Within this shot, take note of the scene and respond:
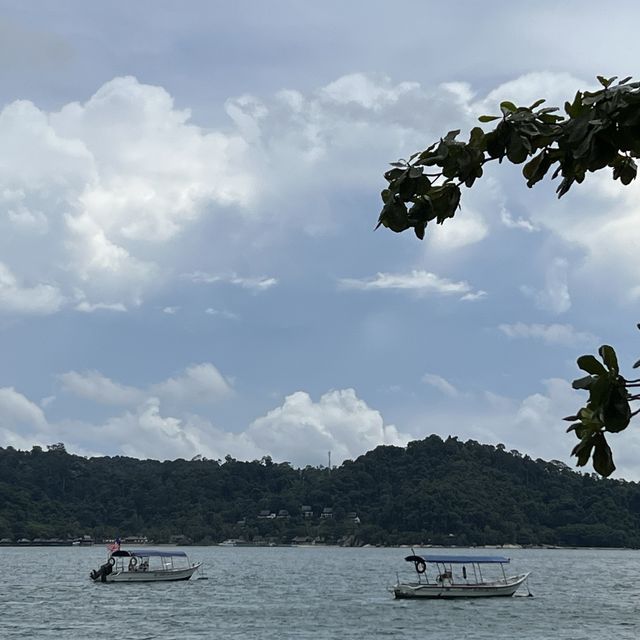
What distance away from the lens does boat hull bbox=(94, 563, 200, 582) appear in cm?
8794

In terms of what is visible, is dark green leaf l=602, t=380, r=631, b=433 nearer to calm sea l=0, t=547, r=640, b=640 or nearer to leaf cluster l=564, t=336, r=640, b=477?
leaf cluster l=564, t=336, r=640, b=477

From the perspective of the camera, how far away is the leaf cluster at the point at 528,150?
14.0ft

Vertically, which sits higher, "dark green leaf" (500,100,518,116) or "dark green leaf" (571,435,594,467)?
"dark green leaf" (500,100,518,116)

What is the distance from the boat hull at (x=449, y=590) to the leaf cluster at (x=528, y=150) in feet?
224

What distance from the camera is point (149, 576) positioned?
88000 millimetres

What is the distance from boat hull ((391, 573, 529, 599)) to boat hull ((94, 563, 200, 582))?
2430 cm

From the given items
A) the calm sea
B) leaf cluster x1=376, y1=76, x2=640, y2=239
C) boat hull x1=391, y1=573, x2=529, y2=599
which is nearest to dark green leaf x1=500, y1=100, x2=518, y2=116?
leaf cluster x1=376, y1=76, x2=640, y2=239

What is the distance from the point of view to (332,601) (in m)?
74.1

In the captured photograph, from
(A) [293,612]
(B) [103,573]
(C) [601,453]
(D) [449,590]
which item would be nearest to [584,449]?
(C) [601,453]

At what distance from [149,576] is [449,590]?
2786cm

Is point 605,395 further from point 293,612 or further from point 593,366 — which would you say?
point 293,612

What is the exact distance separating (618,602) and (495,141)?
79.2m

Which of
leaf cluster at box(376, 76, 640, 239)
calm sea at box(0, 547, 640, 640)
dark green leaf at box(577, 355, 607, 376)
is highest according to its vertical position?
calm sea at box(0, 547, 640, 640)

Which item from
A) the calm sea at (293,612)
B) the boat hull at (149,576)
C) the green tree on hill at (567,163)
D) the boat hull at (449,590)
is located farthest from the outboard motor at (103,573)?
the green tree on hill at (567,163)
